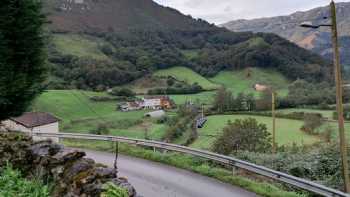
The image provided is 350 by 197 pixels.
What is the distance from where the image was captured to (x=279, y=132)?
58.2 metres

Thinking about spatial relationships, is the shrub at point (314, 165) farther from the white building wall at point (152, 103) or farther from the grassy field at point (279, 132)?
the white building wall at point (152, 103)

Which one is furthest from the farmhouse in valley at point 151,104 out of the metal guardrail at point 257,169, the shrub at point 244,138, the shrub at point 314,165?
the shrub at point 314,165

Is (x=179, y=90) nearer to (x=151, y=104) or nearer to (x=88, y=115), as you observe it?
(x=151, y=104)

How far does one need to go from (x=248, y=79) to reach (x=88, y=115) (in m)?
72.5

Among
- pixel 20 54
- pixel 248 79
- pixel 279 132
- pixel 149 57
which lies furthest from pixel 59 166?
pixel 149 57

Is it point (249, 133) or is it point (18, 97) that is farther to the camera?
point (249, 133)

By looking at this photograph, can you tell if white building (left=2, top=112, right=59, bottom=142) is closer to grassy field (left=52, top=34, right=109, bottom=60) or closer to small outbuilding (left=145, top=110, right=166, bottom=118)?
small outbuilding (left=145, top=110, right=166, bottom=118)

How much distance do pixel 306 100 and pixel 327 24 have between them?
281ft

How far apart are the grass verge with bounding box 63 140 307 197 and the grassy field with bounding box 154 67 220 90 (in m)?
97.3

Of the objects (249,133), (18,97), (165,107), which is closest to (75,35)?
(165,107)

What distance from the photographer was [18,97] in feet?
42.8

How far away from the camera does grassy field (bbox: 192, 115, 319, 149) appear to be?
51688mm

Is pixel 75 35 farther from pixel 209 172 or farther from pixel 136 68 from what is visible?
pixel 209 172

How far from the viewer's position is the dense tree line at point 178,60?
357 ft
